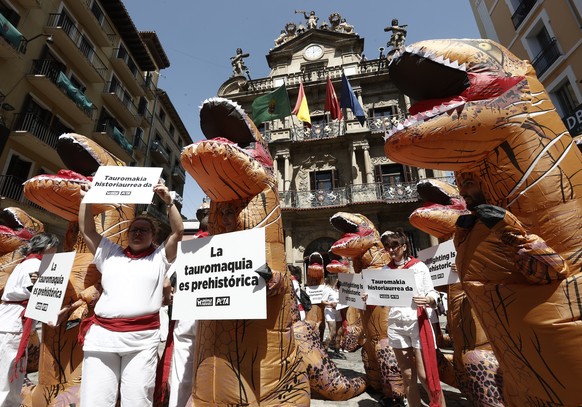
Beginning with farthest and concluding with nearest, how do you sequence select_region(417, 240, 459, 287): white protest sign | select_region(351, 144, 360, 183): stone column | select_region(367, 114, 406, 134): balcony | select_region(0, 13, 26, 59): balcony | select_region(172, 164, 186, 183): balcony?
select_region(172, 164, 186, 183): balcony
select_region(367, 114, 406, 134): balcony
select_region(351, 144, 360, 183): stone column
select_region(0, 13, 26, 59): balcony
select_region(417, 240, 459, 287): white protest sign

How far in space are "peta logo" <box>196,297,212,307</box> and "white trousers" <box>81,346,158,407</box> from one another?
1.89ft

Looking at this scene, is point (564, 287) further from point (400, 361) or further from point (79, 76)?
point (79, 76)

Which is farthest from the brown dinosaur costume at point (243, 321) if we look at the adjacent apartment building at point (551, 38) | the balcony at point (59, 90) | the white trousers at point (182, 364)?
the balcony at point (59, 90)

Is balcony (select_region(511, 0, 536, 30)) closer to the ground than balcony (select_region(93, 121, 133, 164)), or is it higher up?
higher up

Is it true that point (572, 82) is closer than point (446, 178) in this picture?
Yes

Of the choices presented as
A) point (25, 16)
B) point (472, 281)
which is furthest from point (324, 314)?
point (25, 16)

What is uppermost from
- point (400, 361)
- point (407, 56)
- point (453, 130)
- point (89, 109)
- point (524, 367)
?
point (89, 109)

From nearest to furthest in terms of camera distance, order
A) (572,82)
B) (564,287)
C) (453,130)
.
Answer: (564,287) < (453,130) < (572,82)

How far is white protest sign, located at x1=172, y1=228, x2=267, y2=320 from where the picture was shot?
1.57m

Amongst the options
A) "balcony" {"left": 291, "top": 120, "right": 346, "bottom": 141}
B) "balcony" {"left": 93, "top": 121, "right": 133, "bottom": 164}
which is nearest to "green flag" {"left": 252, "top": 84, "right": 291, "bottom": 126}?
"balcony" {"left": 291, "top": 120, "right": 346, "bottom": 141}

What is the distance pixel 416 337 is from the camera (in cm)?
263

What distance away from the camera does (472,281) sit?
130 centimetres

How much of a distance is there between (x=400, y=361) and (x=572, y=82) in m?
11.6

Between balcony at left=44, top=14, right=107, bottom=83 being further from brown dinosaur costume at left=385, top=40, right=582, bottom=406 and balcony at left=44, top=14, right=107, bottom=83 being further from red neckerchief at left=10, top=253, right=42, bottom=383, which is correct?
brown dinosaur costume at left=385, top=40, right=582, bottom=406
